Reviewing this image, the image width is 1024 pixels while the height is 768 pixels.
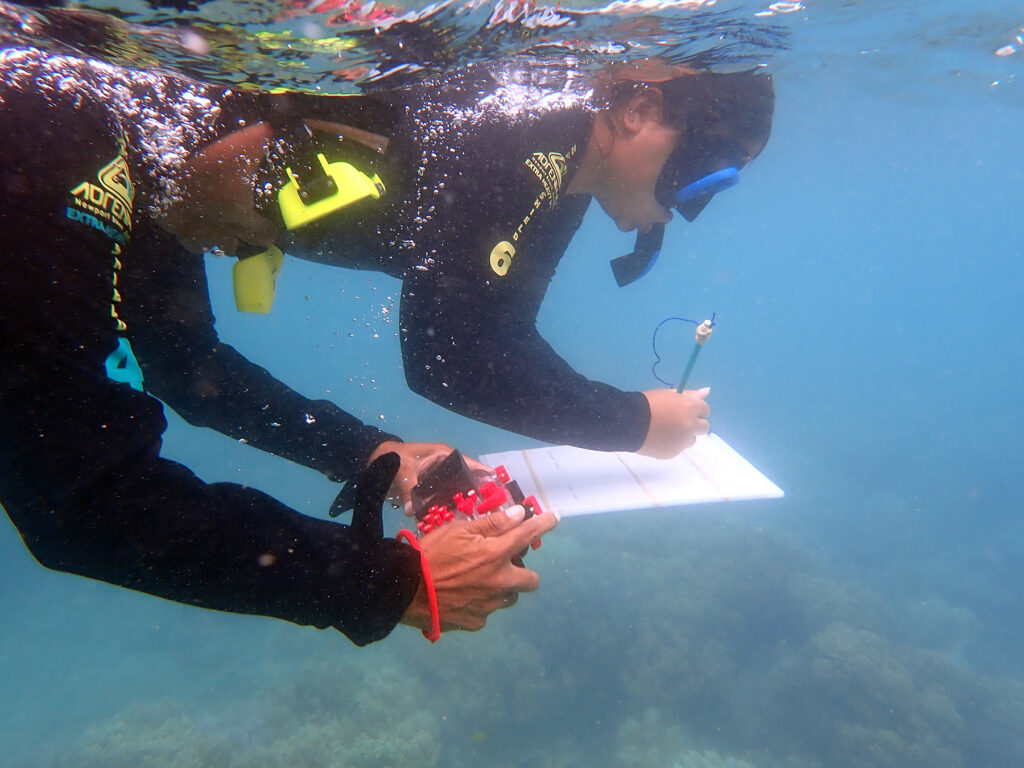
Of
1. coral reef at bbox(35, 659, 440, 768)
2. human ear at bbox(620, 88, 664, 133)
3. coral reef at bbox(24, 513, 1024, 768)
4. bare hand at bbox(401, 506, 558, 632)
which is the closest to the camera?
bare hand at bbox(401, 506, 558, 632)

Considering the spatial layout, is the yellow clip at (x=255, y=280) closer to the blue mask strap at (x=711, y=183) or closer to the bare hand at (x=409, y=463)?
the bare hand at (x=409, y=463)

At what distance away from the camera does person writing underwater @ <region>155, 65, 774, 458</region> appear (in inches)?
70.7

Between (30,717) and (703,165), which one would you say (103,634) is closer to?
(30,717)

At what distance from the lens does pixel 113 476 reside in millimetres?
1083

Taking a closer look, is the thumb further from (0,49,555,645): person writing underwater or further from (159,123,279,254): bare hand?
(159,123,279,254): bare hand

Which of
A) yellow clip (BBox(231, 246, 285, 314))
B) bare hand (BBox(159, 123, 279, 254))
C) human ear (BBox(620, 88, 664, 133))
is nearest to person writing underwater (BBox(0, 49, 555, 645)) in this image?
bare hand (BBox(159, 123, 279, 254))

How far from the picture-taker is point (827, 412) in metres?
23.8

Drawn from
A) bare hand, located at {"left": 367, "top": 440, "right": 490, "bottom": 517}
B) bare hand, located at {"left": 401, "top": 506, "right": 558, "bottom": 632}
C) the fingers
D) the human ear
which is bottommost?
bare hand, located at {"left": 367, "top": 440, "right": 490, "bottom": 517}

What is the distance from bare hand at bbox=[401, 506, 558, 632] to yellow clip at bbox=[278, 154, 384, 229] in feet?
3.21

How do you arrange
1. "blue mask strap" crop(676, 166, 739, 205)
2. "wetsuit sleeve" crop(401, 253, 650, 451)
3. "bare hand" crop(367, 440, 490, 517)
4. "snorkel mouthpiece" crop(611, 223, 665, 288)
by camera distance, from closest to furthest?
1. "wetsuit sleeve" crop(401, 253, 650, 451)
2. "bare hand" crop(367, 440, 490, 517)
3. "blue mask strap" crop(676, 166, 739, 205)
4. "snorkel mouthpiece" crop(611, 223, 665, 288)

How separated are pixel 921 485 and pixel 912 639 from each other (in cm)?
831

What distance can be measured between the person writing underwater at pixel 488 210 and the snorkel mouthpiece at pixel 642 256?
1.54 ft

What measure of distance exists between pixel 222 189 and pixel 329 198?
0.50 metres

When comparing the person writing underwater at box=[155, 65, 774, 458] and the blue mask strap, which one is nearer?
the person writing underwater at box=[155, 65, 774, 458]
